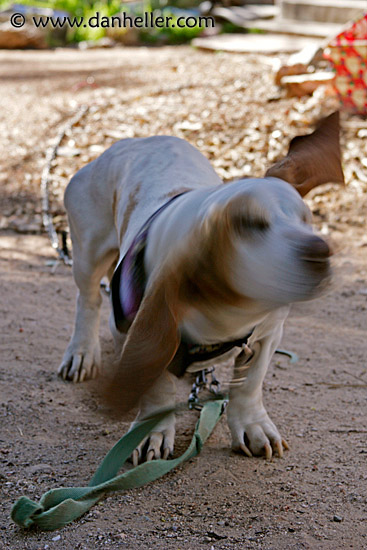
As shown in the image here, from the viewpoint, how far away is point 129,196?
10.7 ft

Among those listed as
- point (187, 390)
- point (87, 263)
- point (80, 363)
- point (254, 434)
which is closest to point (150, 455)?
point (254, 434)

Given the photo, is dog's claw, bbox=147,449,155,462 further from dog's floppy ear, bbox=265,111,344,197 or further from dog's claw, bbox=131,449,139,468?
dog's floppy ear, bbox=265,111,344,197

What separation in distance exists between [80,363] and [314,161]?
6.91 feet

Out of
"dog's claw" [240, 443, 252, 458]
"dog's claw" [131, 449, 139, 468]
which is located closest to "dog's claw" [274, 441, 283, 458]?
"dog's claw" [240, 443, 252, 458]

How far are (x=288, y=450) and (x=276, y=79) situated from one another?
6567 mm

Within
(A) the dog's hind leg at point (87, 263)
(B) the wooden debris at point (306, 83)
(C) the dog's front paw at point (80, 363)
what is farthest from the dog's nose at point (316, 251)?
(B) the wooden debris at point (306, 83)

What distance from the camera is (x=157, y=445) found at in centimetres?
300

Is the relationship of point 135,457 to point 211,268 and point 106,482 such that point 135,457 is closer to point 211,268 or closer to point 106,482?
point 106,482

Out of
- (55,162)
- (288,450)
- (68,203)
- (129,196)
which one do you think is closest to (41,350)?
(68,203)

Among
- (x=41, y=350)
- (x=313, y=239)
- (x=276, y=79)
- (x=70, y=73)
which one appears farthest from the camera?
(x=70, y=73)

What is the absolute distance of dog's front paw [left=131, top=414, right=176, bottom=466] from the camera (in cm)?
298

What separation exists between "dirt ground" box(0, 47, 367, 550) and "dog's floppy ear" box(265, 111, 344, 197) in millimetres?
408

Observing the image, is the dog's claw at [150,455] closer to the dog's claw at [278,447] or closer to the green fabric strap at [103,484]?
the green fabric strap at [103,484]

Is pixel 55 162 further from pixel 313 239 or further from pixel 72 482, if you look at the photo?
pixel 313 239
